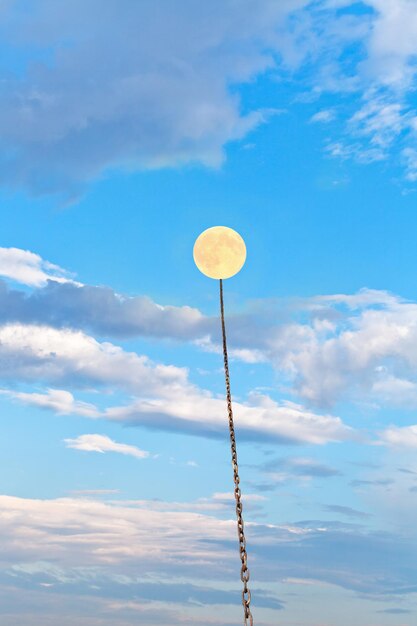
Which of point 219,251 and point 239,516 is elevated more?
point 219,251

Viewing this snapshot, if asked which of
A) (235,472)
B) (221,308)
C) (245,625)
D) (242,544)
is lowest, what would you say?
(245,625)

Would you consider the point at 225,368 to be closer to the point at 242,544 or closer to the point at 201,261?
the point at 201,261

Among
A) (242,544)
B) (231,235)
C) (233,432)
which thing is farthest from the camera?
(231,235)

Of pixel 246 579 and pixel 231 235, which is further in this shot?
pixel 231 235

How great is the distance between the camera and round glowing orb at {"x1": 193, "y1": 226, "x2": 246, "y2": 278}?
15.7m

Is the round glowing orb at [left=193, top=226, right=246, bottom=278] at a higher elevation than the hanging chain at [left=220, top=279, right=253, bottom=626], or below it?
higher

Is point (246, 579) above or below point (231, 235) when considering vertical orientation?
below

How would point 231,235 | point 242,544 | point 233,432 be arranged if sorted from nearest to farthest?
point 242,544 → point 233,432 → point 231,235

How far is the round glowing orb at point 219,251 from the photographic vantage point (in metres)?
15.7

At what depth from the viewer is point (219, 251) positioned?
15734 mm

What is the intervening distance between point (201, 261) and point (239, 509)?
16.6ft

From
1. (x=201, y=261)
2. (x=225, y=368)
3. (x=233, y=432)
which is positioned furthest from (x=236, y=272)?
(x=233, y=432)

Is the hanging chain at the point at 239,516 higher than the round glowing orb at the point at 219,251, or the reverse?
the round glowing orb at the point at 219,251

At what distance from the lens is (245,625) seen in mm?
13547
